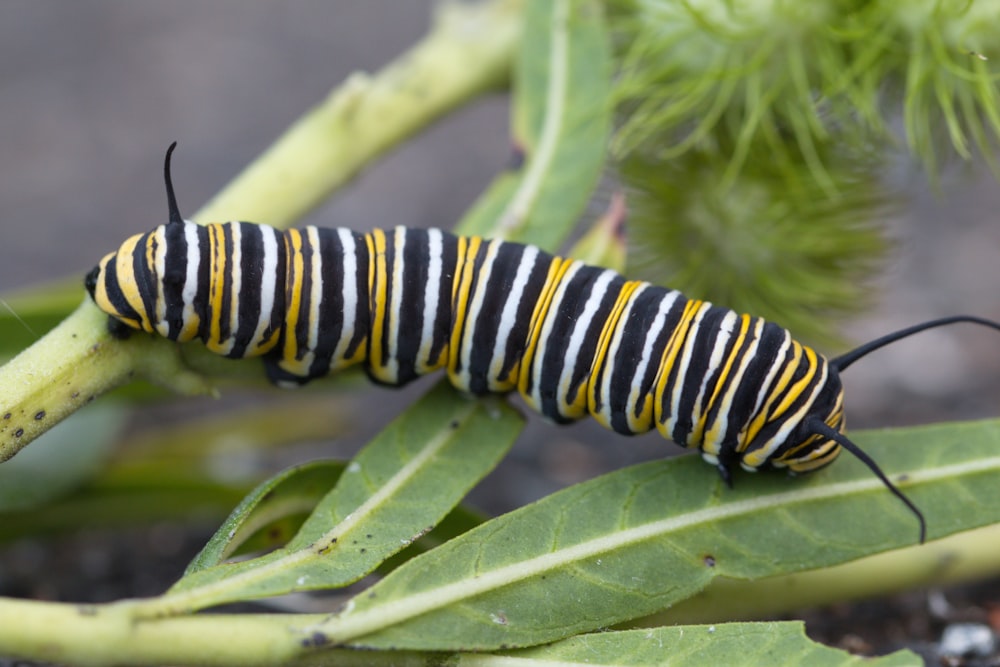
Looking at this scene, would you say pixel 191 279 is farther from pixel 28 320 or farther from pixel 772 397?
pixel 772 397

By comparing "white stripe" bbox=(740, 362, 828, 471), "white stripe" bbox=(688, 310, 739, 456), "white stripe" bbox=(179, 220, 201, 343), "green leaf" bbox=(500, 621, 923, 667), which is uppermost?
"white stripe" bbox=(179, 220, 201, 343)

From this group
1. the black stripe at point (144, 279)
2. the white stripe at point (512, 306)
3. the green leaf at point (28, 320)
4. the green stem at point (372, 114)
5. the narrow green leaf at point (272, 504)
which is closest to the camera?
the narrow green leaf at point (272, 504)

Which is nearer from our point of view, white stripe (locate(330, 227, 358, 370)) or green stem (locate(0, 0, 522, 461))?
green stem (locate(0, 0, 522, 461))

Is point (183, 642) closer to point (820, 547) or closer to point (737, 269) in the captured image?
point (820, 547)

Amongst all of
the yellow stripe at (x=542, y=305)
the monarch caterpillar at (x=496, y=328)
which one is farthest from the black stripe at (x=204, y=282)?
the yellow stripe at (x=542, y=305)

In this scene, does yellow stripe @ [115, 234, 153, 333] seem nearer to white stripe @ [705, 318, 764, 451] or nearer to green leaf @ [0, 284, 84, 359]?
green leaf @ [0, 284, 84, 359]

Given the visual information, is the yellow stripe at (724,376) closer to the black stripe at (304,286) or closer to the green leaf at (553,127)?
the green leaf at (553,127)

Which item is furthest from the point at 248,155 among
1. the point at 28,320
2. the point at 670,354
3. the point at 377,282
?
the point at 670,354

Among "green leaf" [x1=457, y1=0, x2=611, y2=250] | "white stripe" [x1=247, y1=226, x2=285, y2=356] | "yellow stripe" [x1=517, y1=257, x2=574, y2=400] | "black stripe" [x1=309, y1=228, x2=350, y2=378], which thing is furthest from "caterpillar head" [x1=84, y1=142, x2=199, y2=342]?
"green leaf" [x1=457, y1=0, x2=611, y2=250]
